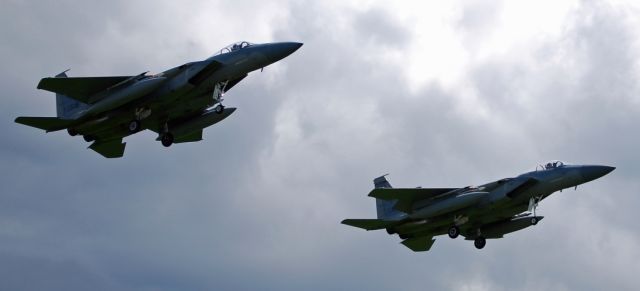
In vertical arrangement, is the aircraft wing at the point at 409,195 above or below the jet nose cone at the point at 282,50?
below

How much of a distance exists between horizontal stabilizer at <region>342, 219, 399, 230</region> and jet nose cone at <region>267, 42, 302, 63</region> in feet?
34.9

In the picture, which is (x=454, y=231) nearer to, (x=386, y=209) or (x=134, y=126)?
(x=386, y=209)

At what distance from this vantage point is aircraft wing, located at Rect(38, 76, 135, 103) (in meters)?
45.3

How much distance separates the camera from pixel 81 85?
151ft

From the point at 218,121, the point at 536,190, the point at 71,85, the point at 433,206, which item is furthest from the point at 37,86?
the point at 536,190

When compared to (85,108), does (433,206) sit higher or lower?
lower

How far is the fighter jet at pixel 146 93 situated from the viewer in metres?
45.3

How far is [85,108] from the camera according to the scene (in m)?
46.8

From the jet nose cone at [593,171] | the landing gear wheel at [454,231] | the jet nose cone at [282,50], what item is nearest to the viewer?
the jet nose cone at [282,50]

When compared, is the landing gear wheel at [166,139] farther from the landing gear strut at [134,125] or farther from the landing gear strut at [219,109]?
the landing gear strut at [219,109]

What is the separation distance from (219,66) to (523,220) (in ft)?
66.0

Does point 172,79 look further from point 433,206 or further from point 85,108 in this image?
point 433,206

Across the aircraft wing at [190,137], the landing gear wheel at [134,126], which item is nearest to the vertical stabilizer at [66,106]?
the landing gear wheel at [134,126]

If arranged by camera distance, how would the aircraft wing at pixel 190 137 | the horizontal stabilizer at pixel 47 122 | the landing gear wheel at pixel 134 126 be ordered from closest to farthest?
the horizontal stabilizer at pixel 47 122 < the landing gear wheel at pixel 134 126 < the aircraft wing at pixel 190 137
